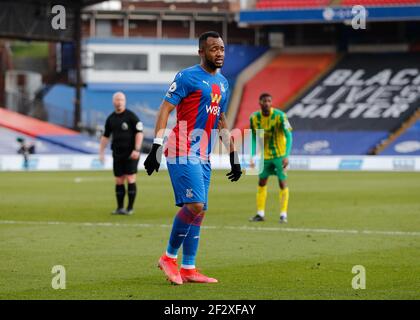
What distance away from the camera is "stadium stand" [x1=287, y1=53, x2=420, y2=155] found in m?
53.4

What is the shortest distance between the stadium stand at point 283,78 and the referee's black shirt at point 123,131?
38.6 metres

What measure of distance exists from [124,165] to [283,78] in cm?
4263

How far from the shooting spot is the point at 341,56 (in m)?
62.0

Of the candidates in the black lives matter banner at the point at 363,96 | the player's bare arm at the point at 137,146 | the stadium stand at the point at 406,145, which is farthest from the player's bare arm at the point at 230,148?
the black lives matter banner at the point at 363,96

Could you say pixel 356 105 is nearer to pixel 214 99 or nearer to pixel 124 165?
pixel 124 165

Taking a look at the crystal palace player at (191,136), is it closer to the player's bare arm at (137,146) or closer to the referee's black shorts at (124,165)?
the player's bare arm at (137,146)

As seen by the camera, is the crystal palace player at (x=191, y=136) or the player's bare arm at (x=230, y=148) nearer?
the crystal palace player at (x=191, y=136)

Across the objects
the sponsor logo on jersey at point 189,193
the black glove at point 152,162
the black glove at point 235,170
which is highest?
the black glove at point 152,162

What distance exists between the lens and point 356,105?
55.9m

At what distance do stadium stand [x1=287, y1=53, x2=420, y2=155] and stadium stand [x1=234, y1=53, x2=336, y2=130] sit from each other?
1.22 meters

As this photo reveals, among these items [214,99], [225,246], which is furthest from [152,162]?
[225,246]

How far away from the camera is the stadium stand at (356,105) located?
53.4 m
